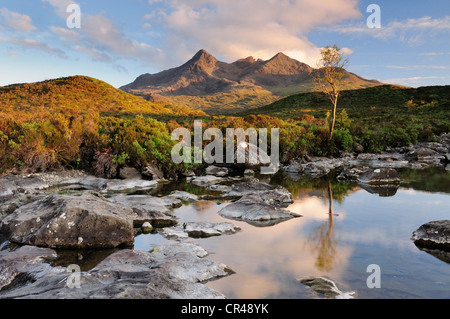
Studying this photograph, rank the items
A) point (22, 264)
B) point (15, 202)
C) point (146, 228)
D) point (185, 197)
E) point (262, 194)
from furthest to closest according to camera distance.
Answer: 1. point (185, 197)
2. point (262, 194)
3. point (15, 202)
4. point (146, 228)
5. point (22, 264)

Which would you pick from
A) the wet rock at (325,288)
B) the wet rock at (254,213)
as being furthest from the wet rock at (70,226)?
the wet rock at (325,288)

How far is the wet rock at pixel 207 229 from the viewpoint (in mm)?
7997

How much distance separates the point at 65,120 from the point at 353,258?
49.6 ft

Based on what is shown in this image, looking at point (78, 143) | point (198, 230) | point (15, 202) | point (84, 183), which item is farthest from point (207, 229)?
point (78, 143)

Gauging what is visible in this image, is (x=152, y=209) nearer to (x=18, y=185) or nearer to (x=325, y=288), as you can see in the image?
(x=325, y=288)

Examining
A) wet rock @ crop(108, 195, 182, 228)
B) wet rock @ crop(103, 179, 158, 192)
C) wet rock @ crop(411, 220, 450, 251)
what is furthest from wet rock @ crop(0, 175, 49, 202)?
wet rock @ crop(411, 220, 450, 251)

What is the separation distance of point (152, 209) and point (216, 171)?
348 inches

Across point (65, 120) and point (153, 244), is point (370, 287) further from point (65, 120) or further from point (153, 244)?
point (65, 120)

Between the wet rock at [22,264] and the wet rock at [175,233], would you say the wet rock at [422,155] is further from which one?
the wet rock at [22,264]

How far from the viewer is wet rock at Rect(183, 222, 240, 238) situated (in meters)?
8.00

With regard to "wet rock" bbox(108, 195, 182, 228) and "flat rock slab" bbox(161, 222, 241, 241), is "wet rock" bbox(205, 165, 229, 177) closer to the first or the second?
"wet rock" bbox(108, 195, 182, 228)

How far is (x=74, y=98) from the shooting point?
71.8 metres
